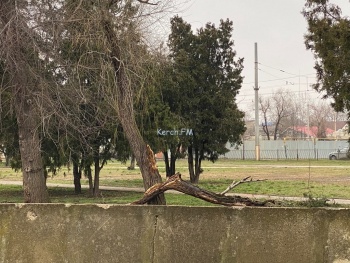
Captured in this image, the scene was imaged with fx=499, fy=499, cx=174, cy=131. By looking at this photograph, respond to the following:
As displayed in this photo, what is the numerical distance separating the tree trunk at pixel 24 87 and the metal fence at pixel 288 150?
60.2 metres

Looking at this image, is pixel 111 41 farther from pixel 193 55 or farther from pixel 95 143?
pixel 193 55

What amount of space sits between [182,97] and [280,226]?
2157cm

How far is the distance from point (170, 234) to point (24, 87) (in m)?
7.71

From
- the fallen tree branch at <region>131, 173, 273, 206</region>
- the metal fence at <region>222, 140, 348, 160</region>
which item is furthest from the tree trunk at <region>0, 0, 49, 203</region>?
the metal fence at <region>222, 140, 348, 160</region>

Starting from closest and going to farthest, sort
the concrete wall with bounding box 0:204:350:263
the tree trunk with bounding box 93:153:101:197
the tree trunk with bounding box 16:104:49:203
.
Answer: the concrete wall with bounding box 0:204:350:263 → the tree trunk with bounding box 16:104:49:203 → the tree trunk with bounding box 93:153:101:197

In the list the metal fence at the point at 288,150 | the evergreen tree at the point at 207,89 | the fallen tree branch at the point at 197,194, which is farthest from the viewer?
the metal fence at the point at 288,150

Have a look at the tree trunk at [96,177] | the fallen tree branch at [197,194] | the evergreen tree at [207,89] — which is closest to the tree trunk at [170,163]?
the evergreen tree at [207,89]

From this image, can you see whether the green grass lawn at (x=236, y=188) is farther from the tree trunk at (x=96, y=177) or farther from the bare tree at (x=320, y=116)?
the bare tree at (x=320, y=116)

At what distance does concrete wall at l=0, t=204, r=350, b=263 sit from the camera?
506cm

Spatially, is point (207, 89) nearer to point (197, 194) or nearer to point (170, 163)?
point (170, 163)

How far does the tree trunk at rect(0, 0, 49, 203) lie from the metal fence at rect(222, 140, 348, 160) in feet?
197

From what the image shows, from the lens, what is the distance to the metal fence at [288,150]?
239 feet

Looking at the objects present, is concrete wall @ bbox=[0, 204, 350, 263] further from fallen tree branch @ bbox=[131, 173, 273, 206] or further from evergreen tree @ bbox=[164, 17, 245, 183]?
evergreen tree @ bbox=[164, 17, 245, 183]

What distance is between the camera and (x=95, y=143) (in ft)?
67.4
